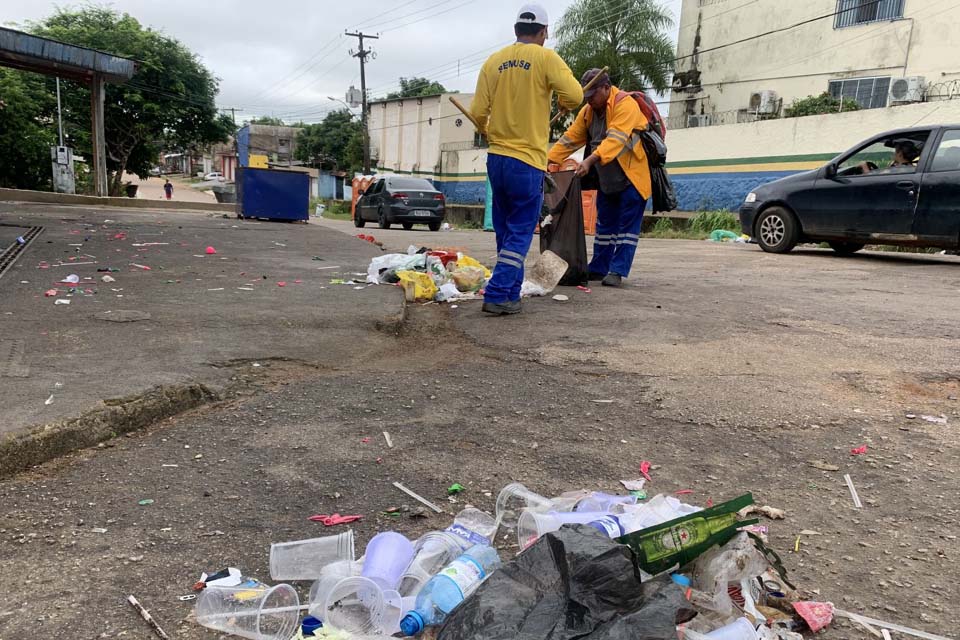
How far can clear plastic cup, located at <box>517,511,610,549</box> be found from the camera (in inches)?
66.5

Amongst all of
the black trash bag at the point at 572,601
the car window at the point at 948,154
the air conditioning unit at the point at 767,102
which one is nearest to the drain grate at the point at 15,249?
the black trash bag at the point at 572,601

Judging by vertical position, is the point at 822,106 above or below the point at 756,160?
above

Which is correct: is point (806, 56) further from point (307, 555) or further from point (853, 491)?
point (307, 555)

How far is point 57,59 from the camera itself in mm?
14336

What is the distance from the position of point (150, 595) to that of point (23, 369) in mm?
1660

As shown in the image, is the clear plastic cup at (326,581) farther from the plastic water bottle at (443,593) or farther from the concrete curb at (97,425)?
the concrete curb at (97,425)

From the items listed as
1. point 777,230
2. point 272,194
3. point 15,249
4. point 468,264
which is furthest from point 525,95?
point 272,194

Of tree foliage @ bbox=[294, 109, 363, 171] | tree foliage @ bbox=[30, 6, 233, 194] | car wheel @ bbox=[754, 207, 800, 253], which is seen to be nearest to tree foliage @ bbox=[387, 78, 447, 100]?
tree foliage @ bbox=[294, 109, 363, 171]

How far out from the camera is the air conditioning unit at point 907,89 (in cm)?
1697

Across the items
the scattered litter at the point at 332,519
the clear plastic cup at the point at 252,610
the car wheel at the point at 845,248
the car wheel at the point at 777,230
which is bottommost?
the clear plastic cup at the point at 252,610

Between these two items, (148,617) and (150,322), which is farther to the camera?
(150,322)

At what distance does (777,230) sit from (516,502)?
8.40m

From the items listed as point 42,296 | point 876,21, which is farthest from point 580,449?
point 876,21

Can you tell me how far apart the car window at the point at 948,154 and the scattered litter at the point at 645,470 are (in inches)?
279
